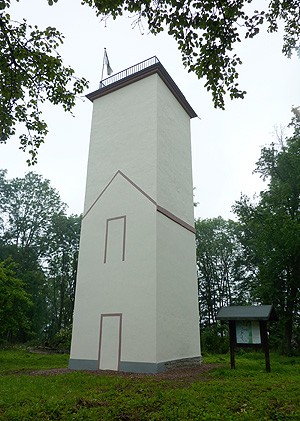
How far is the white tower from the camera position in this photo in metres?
11.3

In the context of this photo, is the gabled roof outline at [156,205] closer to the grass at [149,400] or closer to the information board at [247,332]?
the information board at [247,332]

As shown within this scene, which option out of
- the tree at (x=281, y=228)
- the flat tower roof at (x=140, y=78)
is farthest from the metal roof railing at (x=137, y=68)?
the tree at (x=281, y=228)

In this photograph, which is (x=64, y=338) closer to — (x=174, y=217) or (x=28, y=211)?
(x=28, y=211)

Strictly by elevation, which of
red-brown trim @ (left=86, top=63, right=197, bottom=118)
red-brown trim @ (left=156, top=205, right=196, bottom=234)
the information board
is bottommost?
the information board

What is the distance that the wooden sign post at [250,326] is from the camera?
986 centimetres

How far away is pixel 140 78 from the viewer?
15.3 meters

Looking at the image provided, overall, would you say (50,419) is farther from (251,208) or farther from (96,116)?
(251,208)

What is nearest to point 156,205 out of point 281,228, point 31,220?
point 281,228

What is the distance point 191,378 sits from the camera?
29.3ft

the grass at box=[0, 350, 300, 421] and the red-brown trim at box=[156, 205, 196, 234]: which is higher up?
the red-brown trim at box=[156, 205, 196, 234]

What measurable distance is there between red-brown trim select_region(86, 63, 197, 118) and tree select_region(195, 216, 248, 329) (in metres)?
16.8

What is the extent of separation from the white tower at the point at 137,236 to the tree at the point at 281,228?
5.77 metres

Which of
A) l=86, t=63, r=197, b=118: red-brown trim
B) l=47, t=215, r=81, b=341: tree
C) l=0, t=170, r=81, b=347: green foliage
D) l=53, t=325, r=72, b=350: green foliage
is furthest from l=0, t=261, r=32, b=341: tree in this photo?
l=47, t=215, r=81, b=341: tree

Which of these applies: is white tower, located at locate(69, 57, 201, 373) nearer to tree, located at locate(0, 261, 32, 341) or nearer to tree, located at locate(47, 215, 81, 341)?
tree, located at locate(0, 261, 32, 341)
